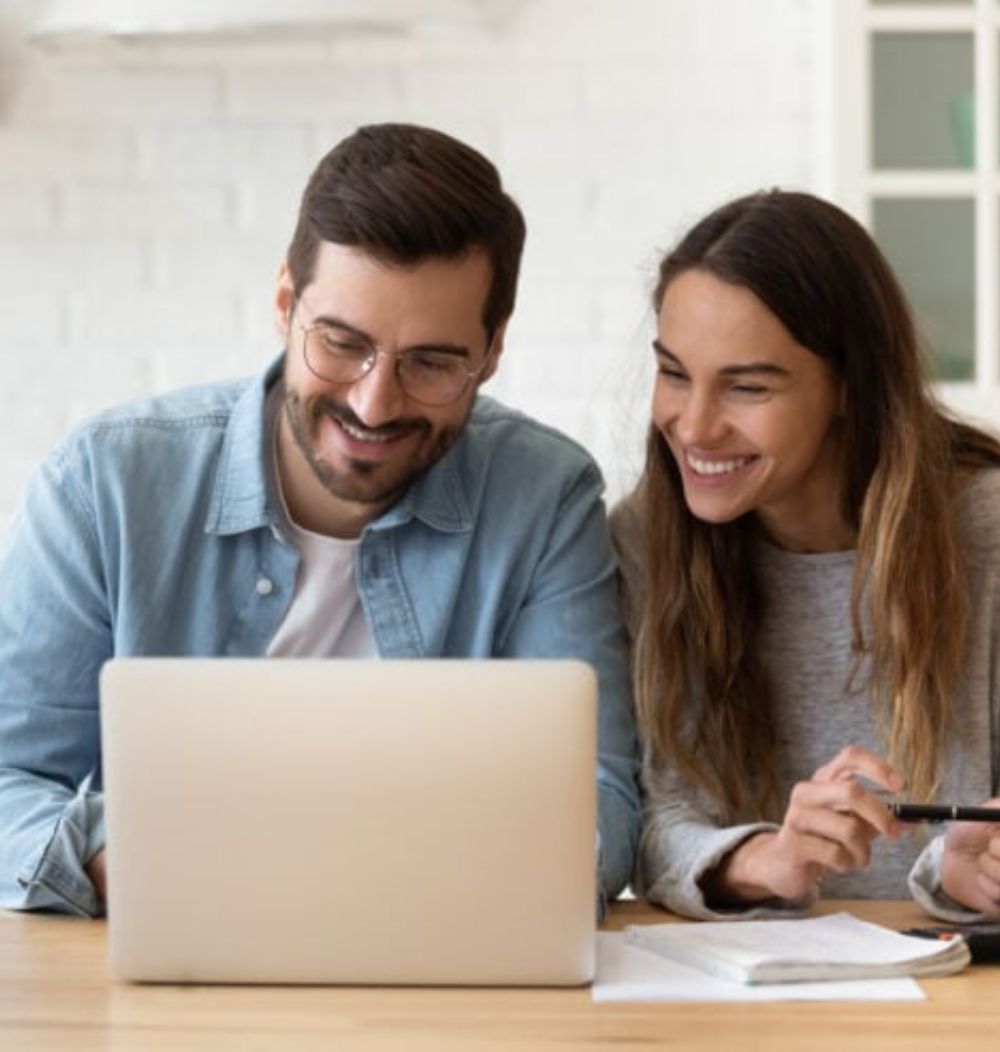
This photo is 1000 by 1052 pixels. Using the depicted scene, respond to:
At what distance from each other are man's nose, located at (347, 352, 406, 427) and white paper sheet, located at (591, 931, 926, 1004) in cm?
67

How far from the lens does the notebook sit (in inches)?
72.7

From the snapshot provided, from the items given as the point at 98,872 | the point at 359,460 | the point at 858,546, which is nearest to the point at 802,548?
the point at 858,546

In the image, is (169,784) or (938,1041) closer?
(938,1041)

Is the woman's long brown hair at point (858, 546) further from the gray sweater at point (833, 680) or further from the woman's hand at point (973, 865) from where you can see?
the woman's hand at point (973, 865)

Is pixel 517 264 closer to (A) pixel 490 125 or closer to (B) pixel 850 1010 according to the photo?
(B) pixel 850 1010

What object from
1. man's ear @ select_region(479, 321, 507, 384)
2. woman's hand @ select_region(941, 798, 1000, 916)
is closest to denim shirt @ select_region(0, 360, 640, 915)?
man's ear @ select_region(479, 321, 507, 384)

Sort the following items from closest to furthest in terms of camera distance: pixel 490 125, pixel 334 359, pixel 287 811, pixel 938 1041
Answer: pixel 938 1041
pixel 287 811
pixel 334 359
pixel 490 125

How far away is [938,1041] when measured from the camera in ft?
5.51

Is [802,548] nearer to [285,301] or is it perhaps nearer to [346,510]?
[346,510]

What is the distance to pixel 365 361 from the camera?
2348 mm

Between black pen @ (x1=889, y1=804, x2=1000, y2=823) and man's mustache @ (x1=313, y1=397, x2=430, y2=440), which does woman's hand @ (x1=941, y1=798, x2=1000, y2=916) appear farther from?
man's mustache @ (x1=313, y1=397, x2=430, y2=440)

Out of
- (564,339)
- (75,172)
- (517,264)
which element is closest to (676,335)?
(517,264)

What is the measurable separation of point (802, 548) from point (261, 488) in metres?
0.59

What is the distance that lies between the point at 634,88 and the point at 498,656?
5.51 ft
